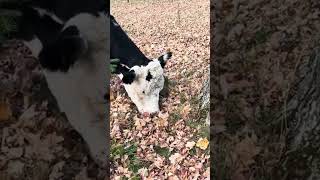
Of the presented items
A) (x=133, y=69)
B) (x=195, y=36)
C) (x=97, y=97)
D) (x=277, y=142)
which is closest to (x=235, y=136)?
(x=277, y=142)

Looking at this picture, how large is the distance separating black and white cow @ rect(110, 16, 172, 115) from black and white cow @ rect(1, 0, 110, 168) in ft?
9.38

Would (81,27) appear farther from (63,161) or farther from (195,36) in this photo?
(195,36)

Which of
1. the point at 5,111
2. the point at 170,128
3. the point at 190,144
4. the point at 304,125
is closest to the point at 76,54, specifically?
the point at 5,111

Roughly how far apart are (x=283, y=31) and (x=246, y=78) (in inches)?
16.1

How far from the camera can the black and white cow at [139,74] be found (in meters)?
6.27

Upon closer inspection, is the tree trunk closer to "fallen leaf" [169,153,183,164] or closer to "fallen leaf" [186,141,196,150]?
"fallen leaf" [169,153,183,164]

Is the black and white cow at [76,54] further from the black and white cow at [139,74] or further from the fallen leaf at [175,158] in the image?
the black and white cow at [139,74]

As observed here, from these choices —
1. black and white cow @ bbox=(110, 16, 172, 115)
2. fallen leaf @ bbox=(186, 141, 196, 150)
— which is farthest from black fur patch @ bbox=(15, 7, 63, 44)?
black and white cow @ bbox=(110, 16, 172, 115)

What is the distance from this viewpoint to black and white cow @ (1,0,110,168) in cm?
314

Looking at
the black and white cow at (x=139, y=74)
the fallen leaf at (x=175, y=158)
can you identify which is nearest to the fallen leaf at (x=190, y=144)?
the fallen leaf at (x=175, y=158)

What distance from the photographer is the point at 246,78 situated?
3.70m

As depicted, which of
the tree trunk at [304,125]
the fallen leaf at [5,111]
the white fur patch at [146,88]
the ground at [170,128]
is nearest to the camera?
the fallen leaf at [5,111]

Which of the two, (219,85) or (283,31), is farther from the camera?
(219,85)

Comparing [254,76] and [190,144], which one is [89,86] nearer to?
[254,76]
